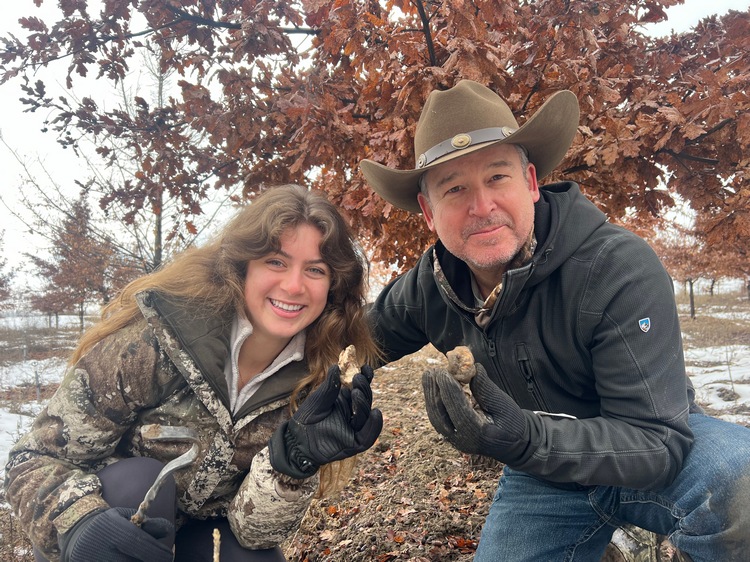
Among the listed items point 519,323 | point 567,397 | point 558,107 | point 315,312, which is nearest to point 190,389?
point 315,312

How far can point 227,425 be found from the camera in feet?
7.21

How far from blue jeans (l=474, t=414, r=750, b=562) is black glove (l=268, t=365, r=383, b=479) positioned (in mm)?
1055

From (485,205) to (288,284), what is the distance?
1014 mm

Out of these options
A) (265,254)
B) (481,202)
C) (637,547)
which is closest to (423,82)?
(481,202)

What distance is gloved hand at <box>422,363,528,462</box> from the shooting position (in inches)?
61.2

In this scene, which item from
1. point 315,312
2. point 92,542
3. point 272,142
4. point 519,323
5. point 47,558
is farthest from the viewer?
point 272,142

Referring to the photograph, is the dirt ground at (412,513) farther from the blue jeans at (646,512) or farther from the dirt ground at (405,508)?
the blue jeans at (646,512)

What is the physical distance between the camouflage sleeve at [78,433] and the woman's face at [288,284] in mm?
547

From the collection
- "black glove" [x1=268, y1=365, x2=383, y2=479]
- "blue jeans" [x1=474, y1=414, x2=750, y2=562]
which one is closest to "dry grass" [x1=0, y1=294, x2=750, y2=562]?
"blue jeans" [x1=474, y1=414, x2=750, y2=562]

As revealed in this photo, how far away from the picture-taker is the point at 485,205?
207 centimetres

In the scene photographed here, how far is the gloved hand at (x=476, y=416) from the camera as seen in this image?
61.2 inches

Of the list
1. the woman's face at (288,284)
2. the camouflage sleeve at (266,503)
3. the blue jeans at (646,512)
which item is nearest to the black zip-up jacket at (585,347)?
the blue jeans at (646,512)

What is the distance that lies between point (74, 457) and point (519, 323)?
2.18 meters

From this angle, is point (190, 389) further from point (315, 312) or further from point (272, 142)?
point (272, 142)
